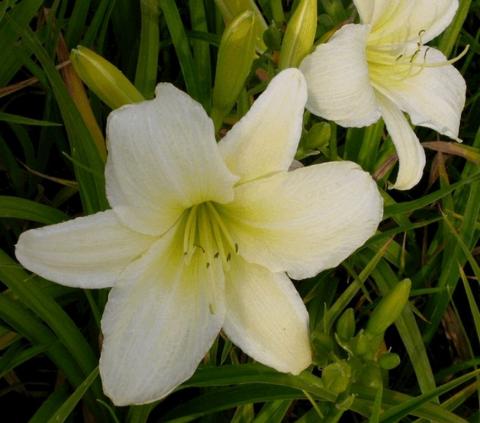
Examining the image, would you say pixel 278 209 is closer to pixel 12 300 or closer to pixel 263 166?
pixel 263 166

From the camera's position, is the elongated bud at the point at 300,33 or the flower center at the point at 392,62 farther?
the flower center at the point at 392,62

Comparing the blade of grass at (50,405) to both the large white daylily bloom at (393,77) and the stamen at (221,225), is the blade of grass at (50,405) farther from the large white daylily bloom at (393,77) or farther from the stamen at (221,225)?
the large white daylily bloom at (393,77)

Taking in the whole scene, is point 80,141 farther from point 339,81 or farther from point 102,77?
point 339,81

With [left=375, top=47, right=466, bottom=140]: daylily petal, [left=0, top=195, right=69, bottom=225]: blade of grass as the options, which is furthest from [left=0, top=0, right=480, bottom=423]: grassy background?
[left=375, top=47, right=466, bottom=140]: daylily petal

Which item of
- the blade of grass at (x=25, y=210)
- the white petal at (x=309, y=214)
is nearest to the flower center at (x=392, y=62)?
the white petal at (x=309, y=214)

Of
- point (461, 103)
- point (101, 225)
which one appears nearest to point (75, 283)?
point (101, 225)

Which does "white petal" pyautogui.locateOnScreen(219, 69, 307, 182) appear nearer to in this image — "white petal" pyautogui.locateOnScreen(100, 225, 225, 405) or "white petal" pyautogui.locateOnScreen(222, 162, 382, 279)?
"white petal" pyautogui.locateOnScreen(222, 162, 382, 279)
